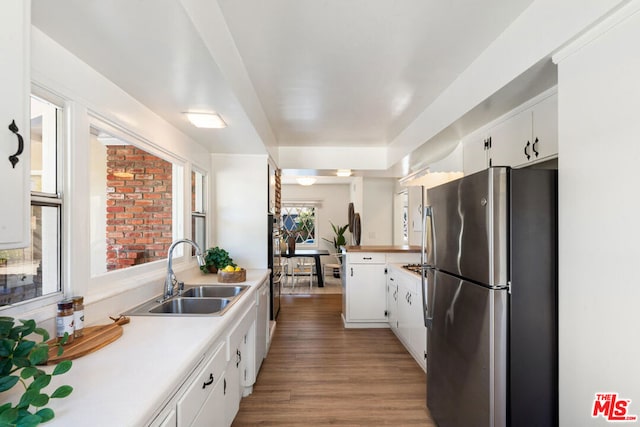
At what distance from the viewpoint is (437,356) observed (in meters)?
1.85

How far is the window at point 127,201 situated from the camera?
1.62 meters

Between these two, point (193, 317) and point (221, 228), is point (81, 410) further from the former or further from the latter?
point (221, 228)

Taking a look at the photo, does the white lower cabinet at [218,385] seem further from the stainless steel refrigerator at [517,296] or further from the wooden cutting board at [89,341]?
the stainless steel refrigerator at [517,296]

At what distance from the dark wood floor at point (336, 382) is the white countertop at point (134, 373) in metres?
1.06

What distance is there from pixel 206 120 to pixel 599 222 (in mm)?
2171

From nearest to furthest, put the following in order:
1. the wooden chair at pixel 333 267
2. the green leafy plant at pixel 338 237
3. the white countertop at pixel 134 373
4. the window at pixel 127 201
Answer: the white countertop at pixel 134 373, the window at pixel 127 201, the wooden chair at pixel 333 267, the green leafy plant at pixel 338 237

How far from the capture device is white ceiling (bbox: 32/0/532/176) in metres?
1.12

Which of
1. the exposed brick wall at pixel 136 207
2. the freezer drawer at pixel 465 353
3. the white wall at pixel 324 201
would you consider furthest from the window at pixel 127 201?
the white wall at pixel 324 201

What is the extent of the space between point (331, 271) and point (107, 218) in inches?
247

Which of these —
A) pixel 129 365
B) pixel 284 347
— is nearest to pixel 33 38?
pixel 129 365

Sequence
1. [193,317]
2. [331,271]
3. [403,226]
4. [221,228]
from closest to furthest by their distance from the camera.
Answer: [193,317] < [221,228] < [403,226] < [331,271]

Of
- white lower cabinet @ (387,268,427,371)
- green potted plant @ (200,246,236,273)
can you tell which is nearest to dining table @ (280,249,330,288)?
white lower cabinet @ (387,268,427,371)

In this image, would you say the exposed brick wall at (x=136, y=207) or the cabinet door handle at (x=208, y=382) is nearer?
the cabinet door handle at (x=208, y=382)

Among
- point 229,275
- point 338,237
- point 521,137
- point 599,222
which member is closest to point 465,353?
point 599,222
